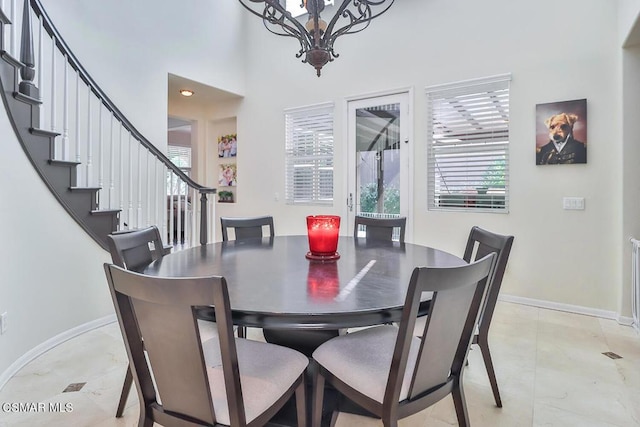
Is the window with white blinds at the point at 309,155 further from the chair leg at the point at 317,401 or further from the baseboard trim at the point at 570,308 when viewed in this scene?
the chair leg at the point at 317,401

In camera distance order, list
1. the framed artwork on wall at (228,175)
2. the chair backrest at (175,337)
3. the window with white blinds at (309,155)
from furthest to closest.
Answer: the framed artwork on wall at (228,175)
the window with white blinds at (309,155)
the chair backrest at (175,337)

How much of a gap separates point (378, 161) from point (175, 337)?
363 cm

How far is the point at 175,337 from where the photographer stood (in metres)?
0.98

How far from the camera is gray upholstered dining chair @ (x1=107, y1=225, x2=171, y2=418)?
5.43 feet

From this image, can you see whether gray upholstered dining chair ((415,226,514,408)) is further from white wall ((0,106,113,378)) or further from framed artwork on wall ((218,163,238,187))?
framed artwork on wall ((218,163,238,187))

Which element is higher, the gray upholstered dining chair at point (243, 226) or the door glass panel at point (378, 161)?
the door glass panel at point (378, 161)

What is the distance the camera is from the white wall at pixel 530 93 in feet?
10.0

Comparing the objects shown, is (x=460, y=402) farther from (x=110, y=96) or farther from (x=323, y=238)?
(x=110, y=96)

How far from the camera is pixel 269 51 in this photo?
5043 mm

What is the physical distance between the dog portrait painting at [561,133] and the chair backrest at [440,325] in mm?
2667

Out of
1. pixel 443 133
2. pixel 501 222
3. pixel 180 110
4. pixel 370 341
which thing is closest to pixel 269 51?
pixel 180 110

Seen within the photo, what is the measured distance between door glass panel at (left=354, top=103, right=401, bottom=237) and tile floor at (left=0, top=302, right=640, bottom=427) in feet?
6.27

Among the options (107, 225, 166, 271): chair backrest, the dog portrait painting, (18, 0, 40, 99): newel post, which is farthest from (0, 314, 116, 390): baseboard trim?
the dog portrait painting

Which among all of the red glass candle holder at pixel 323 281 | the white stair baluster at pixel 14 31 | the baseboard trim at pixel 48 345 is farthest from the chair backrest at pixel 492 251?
the white stair baluster at pixel 14 31
